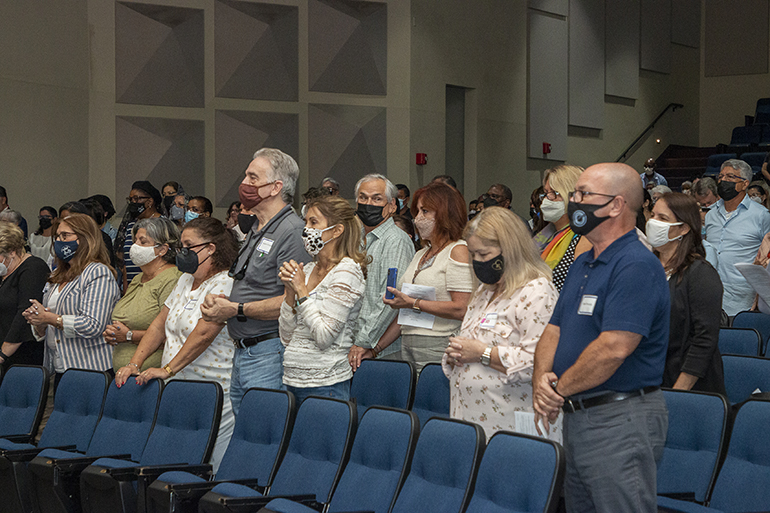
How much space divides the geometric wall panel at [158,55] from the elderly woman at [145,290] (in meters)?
5.12

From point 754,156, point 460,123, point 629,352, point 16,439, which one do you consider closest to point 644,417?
point 629,352

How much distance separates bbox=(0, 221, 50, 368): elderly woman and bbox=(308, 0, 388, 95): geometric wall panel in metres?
5.46

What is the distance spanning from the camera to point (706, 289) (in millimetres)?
2816

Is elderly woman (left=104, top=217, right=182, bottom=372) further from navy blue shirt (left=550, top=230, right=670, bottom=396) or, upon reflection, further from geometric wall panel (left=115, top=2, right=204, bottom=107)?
geometric wall panel (left=115, top=2, right=204, bottom=107)

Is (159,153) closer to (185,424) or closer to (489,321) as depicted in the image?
(185,424)

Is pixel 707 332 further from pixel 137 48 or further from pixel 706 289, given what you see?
pixel 137 48

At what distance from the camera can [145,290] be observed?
3969 millimetres

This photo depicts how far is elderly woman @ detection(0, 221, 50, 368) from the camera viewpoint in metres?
4.46

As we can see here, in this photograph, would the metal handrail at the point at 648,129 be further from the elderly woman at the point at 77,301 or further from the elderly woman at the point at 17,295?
the elderly woman at the point at 77,301

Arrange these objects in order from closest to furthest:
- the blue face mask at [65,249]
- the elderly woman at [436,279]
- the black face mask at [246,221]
Answer: the elderly woman at [436,279] < the black face mask at [246,221] < the blue face mask at [65,249]

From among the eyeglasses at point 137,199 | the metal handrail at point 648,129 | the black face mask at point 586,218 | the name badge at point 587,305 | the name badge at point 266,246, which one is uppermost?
the metal handrail at point 648,129

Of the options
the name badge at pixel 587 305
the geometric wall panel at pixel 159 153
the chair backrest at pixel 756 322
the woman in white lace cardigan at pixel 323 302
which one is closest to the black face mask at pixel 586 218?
the name badge at pixel 587 305

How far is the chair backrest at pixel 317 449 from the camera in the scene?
2730mm

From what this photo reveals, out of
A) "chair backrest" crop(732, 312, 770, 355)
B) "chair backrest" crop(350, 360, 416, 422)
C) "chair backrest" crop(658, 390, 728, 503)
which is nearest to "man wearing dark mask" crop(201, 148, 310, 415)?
"chair backrest" crop(350, 360, 416, 422)
